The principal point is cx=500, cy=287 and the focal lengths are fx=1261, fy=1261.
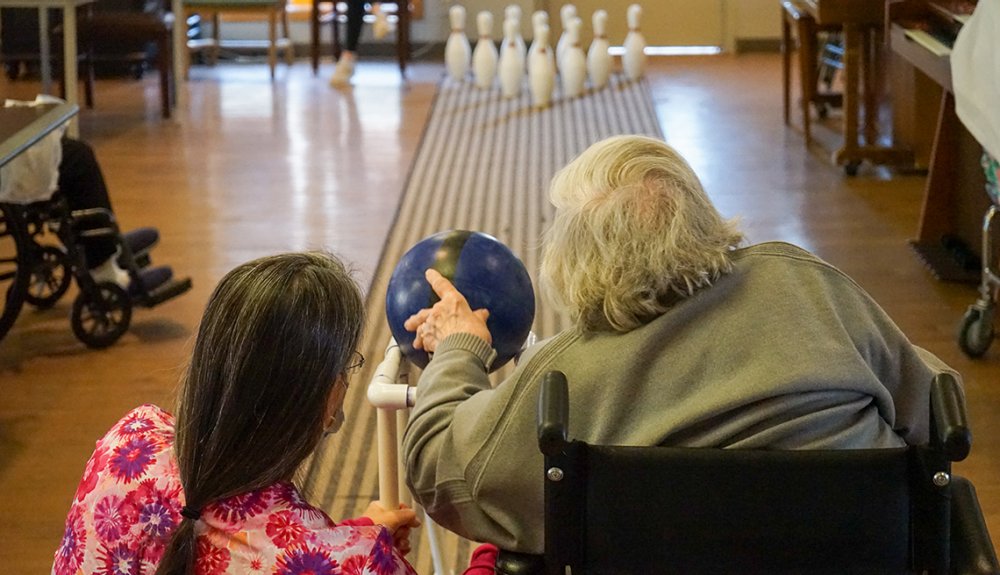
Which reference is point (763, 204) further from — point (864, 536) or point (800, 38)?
point (864, 536)

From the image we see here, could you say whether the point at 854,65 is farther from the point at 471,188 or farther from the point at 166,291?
the point at 166,291

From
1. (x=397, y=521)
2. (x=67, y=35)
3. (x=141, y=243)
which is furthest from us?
(x=67, y=35)

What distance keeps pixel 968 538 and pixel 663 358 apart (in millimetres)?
354

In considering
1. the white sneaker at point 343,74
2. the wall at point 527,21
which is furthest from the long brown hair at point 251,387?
the wall at point 527,21

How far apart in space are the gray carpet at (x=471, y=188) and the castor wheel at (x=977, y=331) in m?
1.06

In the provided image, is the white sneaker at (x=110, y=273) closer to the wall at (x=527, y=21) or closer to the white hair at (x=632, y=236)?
the white hair at (x=632, y=236)

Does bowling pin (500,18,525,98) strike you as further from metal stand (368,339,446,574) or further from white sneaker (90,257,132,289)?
metal stand (368,339,446,574)

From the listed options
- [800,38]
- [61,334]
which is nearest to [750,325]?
[61,334]

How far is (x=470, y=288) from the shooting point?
1694mm

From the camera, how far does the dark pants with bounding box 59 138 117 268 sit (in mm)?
3389

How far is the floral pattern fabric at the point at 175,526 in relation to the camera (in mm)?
1195

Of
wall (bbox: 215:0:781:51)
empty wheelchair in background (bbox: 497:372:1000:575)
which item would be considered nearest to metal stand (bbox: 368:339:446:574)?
empty wheelchair in background (bbox: 497:372:1000:575)

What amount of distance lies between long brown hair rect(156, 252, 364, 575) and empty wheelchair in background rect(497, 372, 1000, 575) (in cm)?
23

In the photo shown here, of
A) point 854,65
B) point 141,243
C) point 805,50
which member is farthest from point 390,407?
point 805,50
